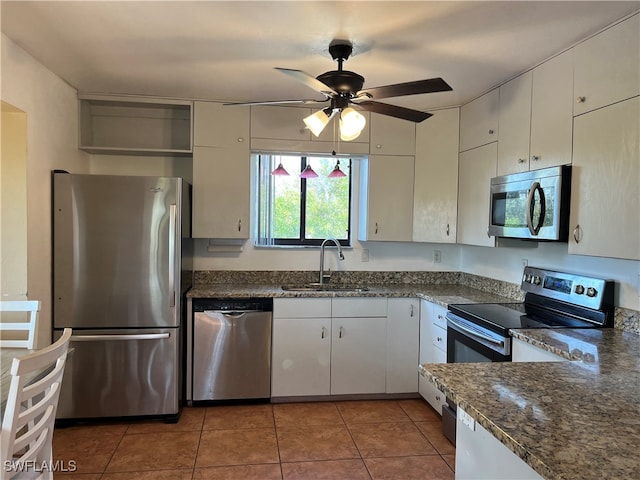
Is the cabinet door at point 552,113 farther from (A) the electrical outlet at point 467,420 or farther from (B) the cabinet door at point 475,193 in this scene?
(A) the electrical outlet at point 467,420

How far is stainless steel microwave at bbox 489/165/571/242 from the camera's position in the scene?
2275 millimetres

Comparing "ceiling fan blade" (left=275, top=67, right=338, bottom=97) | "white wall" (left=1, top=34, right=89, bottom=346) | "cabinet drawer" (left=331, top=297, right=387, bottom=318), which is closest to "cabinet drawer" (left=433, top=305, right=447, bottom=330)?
"cabinet drawer" (left=331, top=297, right=387, bottom=318)

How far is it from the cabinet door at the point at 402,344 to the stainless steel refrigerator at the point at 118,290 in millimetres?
1582

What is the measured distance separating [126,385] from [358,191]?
93.6 inches

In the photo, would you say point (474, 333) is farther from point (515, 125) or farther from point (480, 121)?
point (480, 121)

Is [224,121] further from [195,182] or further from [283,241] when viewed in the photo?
[283,241]

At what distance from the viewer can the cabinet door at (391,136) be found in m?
3.57

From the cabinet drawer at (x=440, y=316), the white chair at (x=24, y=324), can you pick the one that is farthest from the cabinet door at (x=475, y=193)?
the white chair at (x=24, y=324)

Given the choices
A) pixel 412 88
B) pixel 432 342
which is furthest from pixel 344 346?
pixel 412 88

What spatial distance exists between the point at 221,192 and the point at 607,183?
8.23 feet

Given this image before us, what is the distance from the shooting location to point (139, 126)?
3.60 m

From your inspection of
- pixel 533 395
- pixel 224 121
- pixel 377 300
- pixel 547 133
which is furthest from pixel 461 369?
pixel 224 121

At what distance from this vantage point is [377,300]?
3379 millimetres

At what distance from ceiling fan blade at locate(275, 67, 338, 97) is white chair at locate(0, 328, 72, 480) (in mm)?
1398
